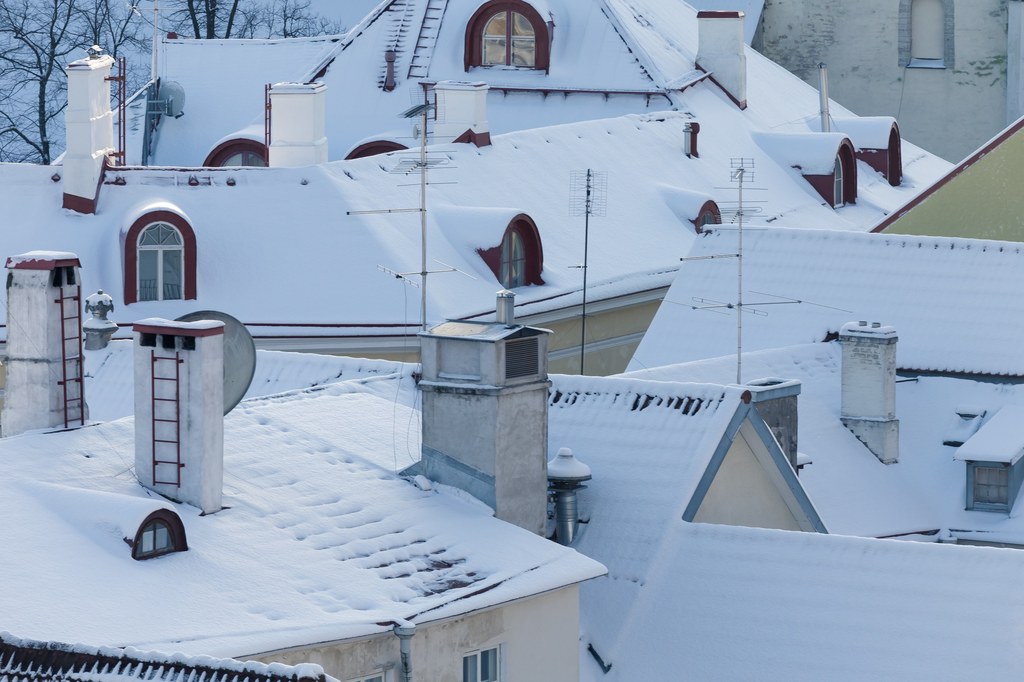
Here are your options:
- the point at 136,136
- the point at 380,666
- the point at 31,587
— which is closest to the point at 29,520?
the point at 31,587

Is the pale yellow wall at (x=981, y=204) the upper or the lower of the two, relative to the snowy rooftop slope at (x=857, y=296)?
upper

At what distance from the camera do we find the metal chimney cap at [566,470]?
21.8 metres

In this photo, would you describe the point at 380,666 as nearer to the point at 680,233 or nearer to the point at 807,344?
the point at 807,344

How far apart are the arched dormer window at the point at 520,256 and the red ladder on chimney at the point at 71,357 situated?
1751cm

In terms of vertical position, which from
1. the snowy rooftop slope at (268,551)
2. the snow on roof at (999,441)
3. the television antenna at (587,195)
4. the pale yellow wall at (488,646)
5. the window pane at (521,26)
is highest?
the window pane at (521,26)

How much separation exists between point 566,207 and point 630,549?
19361 mm

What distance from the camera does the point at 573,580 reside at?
752 inches

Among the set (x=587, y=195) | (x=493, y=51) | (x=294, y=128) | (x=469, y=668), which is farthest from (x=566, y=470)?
(x=493, y=51)

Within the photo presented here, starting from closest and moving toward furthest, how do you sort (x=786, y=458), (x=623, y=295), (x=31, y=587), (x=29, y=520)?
1. (x=31, y=587)
2. (x=29, y=520)
3. (x=786, y=458)
4. (x=623, y=295)

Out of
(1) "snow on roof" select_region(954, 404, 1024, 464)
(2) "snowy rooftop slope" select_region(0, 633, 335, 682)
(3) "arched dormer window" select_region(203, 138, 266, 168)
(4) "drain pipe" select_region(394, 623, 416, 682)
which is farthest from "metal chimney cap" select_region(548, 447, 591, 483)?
(3) "arched dormer window" select_region(203, 138, 266, 168)

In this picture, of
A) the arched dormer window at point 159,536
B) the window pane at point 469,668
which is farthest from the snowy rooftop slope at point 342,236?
the arched dormer window at point 159,536

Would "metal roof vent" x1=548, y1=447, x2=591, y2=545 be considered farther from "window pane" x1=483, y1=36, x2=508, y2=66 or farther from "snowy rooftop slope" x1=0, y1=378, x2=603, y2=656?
"window pane" x1=483, y1=36, x2=508, y2=66

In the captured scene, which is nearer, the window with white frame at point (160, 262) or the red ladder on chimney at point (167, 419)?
the red ladder on chimney at point (167, 419)

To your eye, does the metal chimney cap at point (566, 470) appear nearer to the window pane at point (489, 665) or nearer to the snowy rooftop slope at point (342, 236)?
the window pane at point (489, 665)
